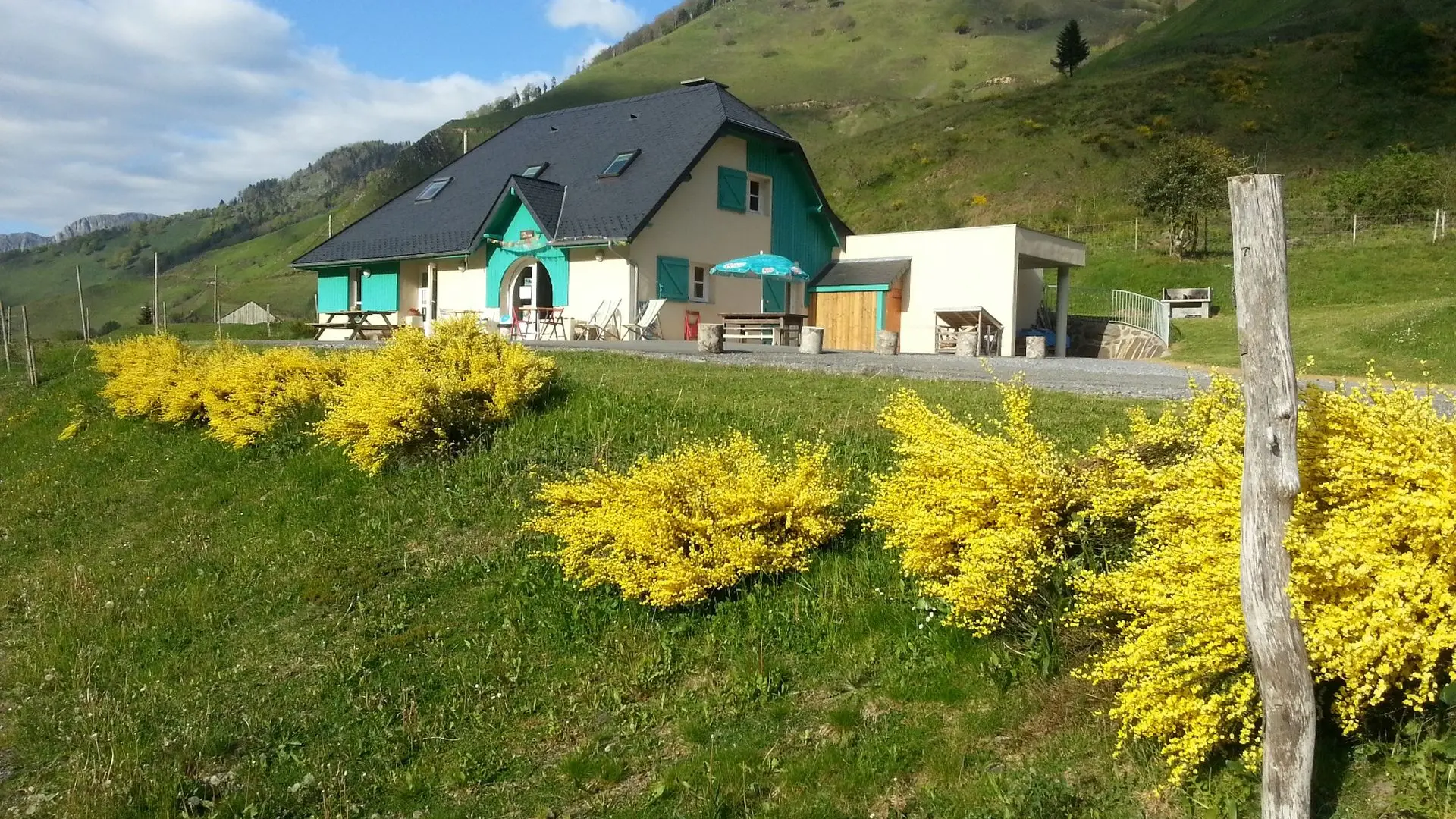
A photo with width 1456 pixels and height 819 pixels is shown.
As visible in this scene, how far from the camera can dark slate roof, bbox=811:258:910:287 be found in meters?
25.1

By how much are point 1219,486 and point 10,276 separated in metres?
200

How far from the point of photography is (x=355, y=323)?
26.6 m

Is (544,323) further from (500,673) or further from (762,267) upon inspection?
(500,673)

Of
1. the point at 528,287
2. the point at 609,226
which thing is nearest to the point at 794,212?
the point at 609,226

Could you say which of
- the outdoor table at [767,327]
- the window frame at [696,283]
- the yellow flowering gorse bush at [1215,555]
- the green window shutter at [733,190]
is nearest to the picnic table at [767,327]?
the outdoor table at [767,327]

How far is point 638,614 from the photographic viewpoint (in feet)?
21.2

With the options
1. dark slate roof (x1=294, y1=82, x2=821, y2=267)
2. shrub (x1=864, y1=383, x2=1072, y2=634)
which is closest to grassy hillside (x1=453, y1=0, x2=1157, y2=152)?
dark slate roof (x1=294, y1=82, x2=821, y2=267)

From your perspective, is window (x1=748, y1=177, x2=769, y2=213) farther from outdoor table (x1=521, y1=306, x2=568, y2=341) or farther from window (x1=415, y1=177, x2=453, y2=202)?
window (x1=415, y1=177, x2=453, y2=202)

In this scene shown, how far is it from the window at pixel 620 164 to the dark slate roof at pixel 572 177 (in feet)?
0.49

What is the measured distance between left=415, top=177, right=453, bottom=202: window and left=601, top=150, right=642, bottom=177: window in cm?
661

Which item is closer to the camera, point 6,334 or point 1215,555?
point 1215,555

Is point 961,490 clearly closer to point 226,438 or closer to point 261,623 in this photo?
point 261,623

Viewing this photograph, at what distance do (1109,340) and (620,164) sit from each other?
13.3m

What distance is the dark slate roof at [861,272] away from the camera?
25.1 metres
